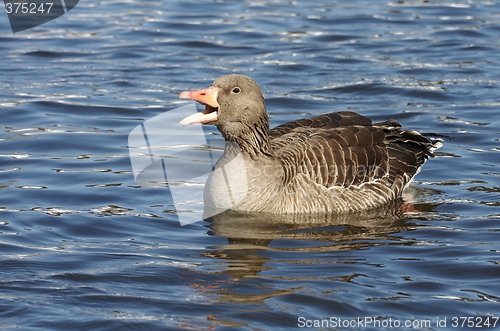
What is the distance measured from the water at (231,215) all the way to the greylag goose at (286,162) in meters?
0.29

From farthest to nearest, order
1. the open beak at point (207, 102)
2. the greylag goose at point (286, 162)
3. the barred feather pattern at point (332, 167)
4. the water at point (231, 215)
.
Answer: the barred feather pattern at point (332, 167) < the greylag goose at point (286, 162) < the open beak at point (207, 102) < the water at point (231, 215)

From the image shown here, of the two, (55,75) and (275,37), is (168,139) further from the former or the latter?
(275,37)

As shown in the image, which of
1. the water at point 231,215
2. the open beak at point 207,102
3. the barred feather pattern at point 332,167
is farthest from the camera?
the barred feather pattern at point 332,167

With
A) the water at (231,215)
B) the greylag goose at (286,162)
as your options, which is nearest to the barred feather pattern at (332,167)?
the greylag goose at (286,162)

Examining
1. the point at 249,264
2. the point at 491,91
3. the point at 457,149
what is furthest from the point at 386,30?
the point at 249,264

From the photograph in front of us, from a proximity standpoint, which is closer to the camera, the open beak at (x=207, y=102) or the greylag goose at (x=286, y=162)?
the open beak at (x=207, y=102)

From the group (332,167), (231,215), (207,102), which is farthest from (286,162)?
(207,102)

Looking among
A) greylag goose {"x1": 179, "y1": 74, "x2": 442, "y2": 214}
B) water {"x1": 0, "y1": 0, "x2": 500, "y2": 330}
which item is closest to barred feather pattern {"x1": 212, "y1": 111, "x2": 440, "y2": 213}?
greylag goose {"x1": 179, "y1": 74, "x2": 442, "y2": 214}

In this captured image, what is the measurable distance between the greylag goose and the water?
0.94 ft

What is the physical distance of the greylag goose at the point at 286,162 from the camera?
10.7 m

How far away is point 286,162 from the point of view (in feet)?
36.6

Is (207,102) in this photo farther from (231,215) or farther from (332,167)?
(332,167)

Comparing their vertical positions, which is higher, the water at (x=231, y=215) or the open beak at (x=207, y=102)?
the open beak at (x=207, y=102)

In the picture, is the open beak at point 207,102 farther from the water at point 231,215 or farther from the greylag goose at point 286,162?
the water at point 231,215
